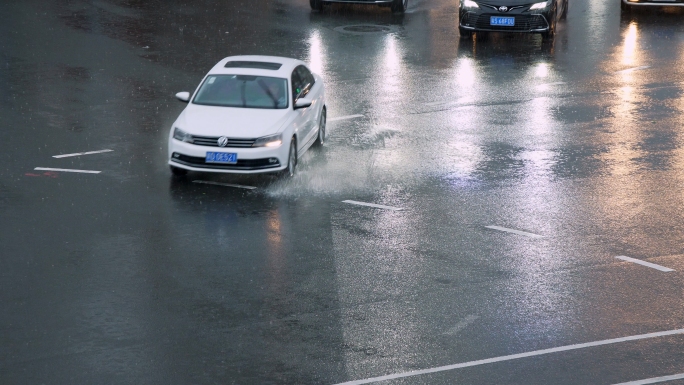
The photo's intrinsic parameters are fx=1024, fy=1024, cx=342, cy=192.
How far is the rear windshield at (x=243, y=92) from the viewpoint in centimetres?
1470

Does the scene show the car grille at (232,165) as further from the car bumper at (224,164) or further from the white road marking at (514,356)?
the white road marking at (514,356)

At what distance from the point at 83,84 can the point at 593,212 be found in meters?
10.7

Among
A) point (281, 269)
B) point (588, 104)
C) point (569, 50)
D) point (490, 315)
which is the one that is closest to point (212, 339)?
point (281, 269)

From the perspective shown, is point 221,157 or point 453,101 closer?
point 221,157

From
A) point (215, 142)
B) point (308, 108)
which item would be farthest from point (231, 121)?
point (308, 108)

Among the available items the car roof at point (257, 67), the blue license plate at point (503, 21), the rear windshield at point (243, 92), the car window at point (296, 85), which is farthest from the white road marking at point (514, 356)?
the blue license plate at point (503, 21)

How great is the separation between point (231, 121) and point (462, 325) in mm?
5843

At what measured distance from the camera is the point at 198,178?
555 inches

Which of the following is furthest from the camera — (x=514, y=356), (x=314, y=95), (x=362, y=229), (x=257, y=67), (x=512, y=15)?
(x=512, y=15)

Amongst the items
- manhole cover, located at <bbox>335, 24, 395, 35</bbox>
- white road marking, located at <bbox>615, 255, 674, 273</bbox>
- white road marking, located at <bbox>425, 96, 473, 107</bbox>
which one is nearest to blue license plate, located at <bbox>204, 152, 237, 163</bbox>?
white road marking, located at <bbox>615, 255, 674, 273</bbox>

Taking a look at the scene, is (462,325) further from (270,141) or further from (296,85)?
(296,85)

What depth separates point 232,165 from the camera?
13.6 m

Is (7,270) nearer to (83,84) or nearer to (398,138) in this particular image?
(398,138)

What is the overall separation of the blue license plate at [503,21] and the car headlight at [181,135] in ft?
38.3
